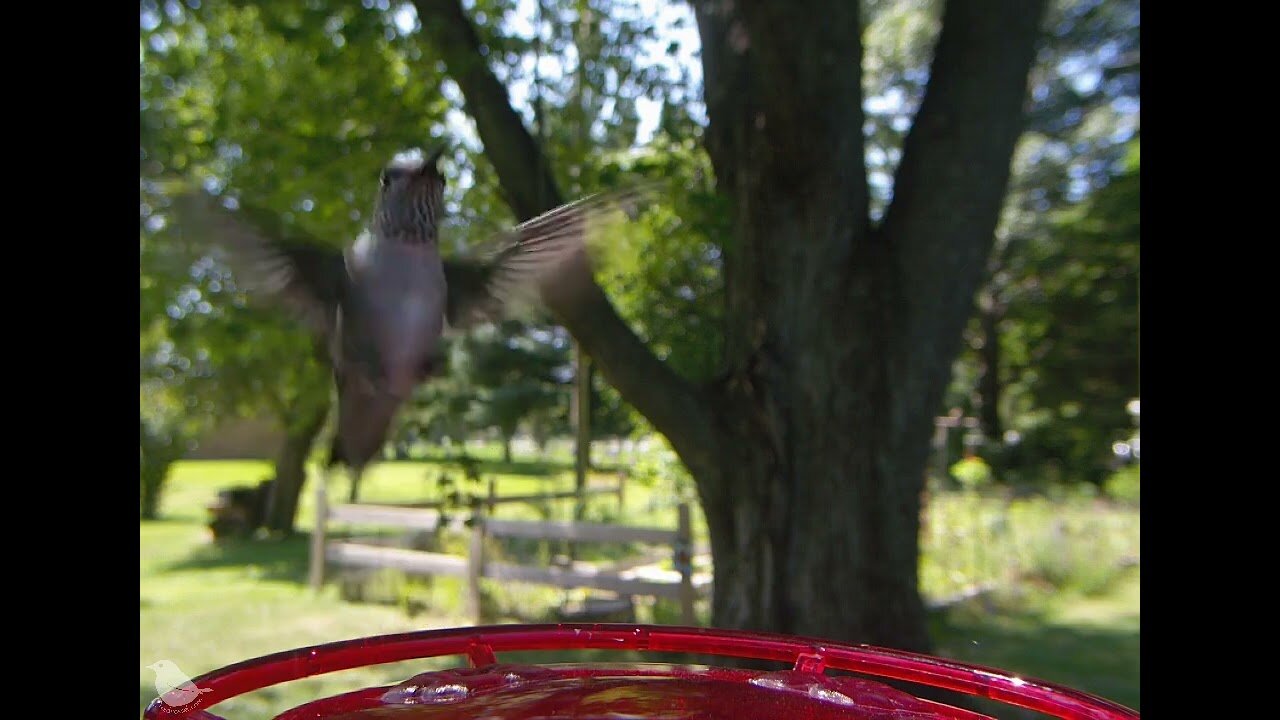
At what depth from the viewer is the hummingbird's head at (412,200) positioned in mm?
1932

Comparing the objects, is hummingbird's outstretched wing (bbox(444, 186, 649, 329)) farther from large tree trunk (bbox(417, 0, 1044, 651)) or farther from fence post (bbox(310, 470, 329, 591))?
fence post (bbox(310, 470, 329, 591))

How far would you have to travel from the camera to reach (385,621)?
823 cm

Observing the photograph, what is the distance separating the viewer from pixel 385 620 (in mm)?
8281

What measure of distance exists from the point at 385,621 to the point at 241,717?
2.43 m

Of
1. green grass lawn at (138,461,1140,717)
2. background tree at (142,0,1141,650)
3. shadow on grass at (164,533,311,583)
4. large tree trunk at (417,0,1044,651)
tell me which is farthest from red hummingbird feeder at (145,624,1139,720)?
shadow on grass at (164,533,311,583)

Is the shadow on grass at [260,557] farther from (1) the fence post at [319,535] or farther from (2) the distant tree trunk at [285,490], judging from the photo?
(1) the fence post at [319,535]

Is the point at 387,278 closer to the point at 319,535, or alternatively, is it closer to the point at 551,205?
the point at 551,205

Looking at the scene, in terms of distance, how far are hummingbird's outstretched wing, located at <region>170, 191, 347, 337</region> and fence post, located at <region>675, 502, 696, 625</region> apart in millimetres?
4679
